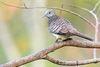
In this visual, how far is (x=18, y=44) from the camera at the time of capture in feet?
32.0

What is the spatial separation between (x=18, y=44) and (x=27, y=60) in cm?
717

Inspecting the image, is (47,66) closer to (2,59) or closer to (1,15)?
(2,59)

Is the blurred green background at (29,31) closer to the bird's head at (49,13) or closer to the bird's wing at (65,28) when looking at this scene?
the bird's head at (49,13)

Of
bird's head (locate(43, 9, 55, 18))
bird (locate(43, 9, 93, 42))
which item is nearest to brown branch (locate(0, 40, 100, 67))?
bird (locate(43, 9, 93, 42))

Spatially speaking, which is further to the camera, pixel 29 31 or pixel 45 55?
pixel 29 31

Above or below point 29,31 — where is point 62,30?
above

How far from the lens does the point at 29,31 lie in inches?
348

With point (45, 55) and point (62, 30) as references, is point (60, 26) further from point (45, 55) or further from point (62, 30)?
point (45, 55)

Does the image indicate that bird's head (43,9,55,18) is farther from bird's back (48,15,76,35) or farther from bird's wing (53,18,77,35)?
bird's wing (53,18,77,35)

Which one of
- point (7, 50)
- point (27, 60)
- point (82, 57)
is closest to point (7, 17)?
point (7, 50)

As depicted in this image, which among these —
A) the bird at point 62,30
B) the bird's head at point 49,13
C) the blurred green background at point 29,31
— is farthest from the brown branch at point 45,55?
the blurred green background at point 29,31

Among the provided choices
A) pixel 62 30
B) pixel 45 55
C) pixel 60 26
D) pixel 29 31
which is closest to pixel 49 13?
pixel 60 26

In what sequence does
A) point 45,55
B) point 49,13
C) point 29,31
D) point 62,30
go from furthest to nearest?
point 29,31, point 49,13, point 62,30, point 45,55

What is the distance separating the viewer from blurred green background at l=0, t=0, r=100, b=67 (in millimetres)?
8375
